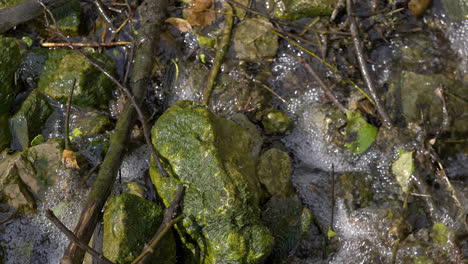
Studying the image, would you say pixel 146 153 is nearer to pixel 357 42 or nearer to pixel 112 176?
pixel 112 176

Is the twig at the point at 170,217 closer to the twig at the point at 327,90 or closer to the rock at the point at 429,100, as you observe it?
the twig at the point at 327,90

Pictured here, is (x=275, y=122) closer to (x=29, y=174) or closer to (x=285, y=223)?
(x=285, y=223)

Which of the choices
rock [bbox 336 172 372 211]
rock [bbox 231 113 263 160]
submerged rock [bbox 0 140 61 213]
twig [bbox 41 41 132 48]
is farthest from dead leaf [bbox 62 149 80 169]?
rock [bbox 336 172 372 211]

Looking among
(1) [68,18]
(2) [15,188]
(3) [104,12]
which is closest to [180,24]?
(3) [104,12]

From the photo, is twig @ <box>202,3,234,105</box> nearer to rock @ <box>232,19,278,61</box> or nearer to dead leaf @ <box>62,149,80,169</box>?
rock @ <box>232,19,278,61</box>

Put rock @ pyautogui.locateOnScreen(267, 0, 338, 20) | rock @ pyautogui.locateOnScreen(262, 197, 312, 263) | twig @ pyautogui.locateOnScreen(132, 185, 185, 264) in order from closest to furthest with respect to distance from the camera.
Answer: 1. twig @ pyautogui.locateOnScreen(132, 185, 185, 264)
2. rock @ pyautogui.locateOnScreen(262, 197, 312, 263)
3. rock @ pyautogui.locateOnScreen(267, 0, 338, 20)

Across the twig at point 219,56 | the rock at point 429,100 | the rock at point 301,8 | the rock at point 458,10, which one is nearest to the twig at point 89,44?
the twig at point 219,56
